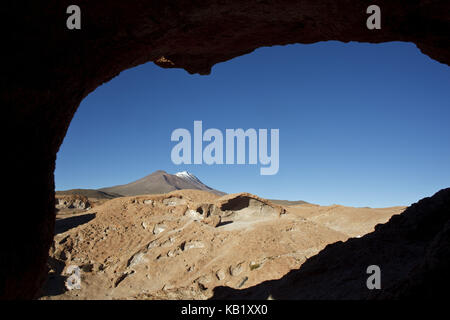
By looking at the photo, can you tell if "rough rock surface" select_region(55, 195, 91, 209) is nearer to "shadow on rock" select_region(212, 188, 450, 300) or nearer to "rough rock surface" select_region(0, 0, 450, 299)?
"shadow on rock" select_region(212, 188, 450, 300)

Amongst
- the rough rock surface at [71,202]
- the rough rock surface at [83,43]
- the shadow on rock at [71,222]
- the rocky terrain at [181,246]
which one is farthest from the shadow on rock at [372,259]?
the rough rock surface at [71,202]

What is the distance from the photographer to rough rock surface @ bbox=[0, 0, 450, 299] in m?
3.45

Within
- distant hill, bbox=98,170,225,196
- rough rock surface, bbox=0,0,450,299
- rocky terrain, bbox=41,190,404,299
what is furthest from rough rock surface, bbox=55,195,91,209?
distant hill, bbox=98,170,225,196

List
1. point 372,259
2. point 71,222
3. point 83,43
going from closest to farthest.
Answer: point 83,43 < point 372,259 < point 71,222

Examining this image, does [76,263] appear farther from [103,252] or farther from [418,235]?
[418,235]

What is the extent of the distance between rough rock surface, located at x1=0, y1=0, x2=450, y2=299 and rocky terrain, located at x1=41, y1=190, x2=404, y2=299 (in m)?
8.10

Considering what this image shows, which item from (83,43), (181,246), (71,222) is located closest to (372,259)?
(83,43)

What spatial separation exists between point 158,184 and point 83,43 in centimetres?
10310

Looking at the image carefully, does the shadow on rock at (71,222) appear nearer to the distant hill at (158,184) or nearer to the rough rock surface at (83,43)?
the rough rock surface at (83,43)

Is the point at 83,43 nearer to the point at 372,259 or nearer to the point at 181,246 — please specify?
the point at 372,259

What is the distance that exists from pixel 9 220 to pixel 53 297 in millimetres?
13796

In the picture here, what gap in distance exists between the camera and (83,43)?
13.4ft

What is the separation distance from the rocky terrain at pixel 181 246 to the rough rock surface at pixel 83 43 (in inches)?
319

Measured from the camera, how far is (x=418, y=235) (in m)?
7.00
